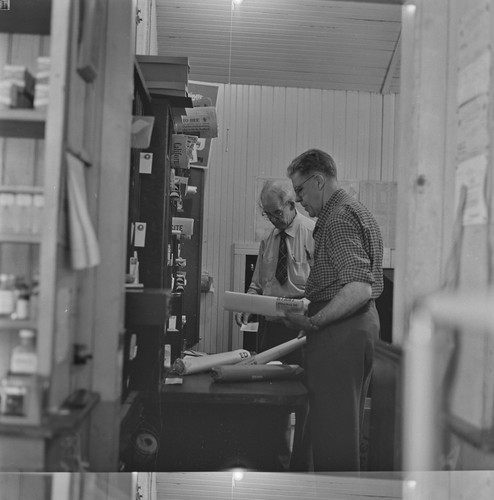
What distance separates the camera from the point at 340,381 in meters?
1.56

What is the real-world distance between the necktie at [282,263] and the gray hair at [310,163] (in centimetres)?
17

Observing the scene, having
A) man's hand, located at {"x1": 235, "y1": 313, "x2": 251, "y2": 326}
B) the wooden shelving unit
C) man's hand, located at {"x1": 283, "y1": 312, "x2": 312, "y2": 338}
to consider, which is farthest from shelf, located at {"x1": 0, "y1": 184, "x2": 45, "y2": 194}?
man's hand, located at {"x1": 283, "y1": 312, "x2": 312, "y2": 338}

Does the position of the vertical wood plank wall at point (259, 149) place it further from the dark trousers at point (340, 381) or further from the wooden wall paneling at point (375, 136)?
the dark trousers at point (340, 381)

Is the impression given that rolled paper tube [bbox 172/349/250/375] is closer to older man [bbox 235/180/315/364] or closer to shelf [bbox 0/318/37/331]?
older man [bbox 235/180/315/364]

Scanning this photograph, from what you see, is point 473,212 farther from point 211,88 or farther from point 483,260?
point 211,88

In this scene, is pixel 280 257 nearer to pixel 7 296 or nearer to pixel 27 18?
pixel 7 296

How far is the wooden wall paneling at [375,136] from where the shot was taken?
5.14 ft

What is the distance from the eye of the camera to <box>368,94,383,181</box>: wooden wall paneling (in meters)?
1.57

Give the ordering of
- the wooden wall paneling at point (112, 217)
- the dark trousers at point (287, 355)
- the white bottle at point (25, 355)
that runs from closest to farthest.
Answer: the white bottle at point (25, 355) < the wooden wall paneling at point (112, 217) < the dark trousers at point (287, 355)

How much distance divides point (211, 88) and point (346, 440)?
985 millimetres

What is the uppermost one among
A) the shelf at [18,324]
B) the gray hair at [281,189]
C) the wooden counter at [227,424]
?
the gray hair at [281,189]

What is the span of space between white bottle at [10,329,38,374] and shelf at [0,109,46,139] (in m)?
0.45

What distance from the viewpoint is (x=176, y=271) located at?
1540mm

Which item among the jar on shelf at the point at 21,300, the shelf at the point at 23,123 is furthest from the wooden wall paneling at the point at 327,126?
the jar on shelf at the point at 21,300
